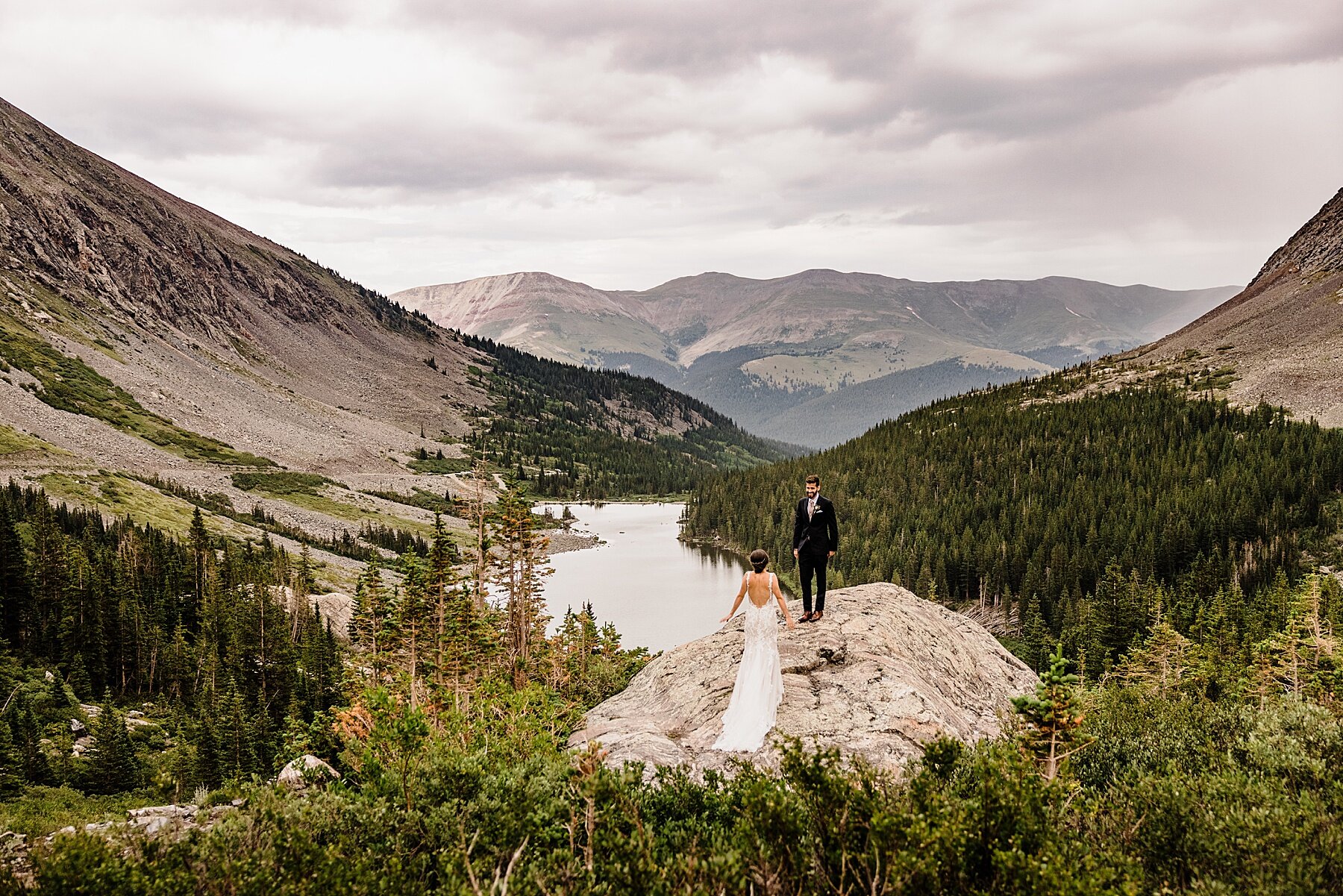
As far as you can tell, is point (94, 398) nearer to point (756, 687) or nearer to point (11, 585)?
point (11, 585)

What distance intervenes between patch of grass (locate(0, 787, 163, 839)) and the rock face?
1670 centimetres

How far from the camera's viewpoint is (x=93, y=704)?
45.2m

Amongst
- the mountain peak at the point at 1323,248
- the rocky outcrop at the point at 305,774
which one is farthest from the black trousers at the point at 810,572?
the mountain peak at the point at 1323,248

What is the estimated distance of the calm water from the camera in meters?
89.8

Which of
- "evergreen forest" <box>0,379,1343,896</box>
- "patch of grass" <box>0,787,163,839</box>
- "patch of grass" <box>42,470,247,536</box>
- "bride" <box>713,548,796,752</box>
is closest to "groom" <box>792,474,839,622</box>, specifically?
"bride" <box>713,548,796,752</box>

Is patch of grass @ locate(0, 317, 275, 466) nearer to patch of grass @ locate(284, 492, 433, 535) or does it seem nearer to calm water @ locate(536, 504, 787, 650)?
patch of grass @ locate(284, 492, 433, 535)

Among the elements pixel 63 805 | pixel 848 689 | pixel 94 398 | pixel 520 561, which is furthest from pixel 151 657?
pixel 94 398

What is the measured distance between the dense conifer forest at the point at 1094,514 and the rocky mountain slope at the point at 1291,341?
12.1 m

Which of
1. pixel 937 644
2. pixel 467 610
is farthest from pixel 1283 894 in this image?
pixel 467 610

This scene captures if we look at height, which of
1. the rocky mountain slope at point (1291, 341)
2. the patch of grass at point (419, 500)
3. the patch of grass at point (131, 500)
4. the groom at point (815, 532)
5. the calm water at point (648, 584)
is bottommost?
the calm water at point (648, 584)

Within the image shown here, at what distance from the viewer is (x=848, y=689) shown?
18375 millimetres

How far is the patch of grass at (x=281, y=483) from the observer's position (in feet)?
418

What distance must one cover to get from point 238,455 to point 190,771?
12922 cm

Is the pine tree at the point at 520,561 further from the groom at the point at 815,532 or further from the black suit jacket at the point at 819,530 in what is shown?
the black suit jacket at the point at 819,530
